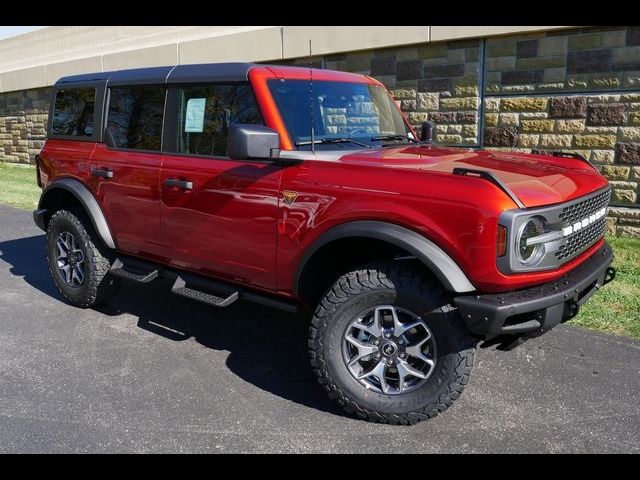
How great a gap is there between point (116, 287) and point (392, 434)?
2929mm

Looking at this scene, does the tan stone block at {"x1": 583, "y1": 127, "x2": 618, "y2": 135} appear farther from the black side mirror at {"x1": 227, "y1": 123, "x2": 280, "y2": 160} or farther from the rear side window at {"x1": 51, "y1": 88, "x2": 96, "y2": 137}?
the rear side window at {"x1": 51, "y1": 88, "x2": 96, "y2": 137}

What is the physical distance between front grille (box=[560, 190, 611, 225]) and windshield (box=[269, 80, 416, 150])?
4.42 ft

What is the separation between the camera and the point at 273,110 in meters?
3.54

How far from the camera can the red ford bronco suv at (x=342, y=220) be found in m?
2.82

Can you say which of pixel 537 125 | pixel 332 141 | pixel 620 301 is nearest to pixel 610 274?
pixel 620 301

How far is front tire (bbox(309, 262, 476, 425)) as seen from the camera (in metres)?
2.97

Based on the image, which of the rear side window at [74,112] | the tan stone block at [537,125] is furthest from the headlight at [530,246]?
the tan stone block at [537,125]

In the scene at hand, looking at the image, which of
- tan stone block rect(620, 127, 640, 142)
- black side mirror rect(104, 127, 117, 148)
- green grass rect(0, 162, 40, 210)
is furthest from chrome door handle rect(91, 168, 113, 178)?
green grass rect(0, 162, 40, 210)

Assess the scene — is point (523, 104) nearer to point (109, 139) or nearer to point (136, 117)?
point (136, 117)

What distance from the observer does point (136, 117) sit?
4.39 m

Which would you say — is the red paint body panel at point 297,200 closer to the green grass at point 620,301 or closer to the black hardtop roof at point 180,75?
the black hardtop roof at point 180,75

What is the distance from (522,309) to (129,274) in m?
2.98

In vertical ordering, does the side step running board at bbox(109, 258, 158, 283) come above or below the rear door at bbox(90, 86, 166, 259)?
below

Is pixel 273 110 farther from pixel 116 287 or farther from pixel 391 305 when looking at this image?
pixel 116 287
